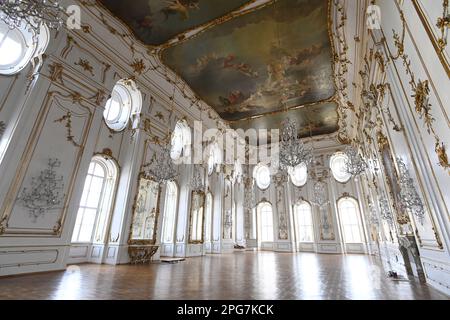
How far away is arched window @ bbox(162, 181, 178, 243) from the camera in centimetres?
959

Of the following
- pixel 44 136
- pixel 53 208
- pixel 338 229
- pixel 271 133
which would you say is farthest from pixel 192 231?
pixel 338 229

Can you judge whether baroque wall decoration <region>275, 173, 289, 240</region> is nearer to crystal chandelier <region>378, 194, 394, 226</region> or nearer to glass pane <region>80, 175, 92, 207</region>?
crystal chandelier <region>378, 194, 394, 226</region>

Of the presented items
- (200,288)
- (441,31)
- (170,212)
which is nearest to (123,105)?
(170,212)

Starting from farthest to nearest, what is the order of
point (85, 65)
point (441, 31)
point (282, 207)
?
point (282, 207) < point (85, 65) < point (441, 31)

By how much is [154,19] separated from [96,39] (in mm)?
1839

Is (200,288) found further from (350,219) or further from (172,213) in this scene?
(350,219)

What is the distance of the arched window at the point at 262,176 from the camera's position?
54.3 ft

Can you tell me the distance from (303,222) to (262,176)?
4.20 m

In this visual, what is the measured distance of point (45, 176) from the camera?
5.27m

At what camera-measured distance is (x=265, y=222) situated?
631 inches

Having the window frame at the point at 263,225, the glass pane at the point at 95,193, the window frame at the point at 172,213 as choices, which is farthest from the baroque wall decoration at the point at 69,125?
the window frame at the point at 263,225

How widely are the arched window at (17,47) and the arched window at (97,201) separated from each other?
9.49 ft

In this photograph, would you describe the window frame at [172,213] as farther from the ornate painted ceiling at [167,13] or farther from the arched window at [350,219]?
the arched window at [350,219]

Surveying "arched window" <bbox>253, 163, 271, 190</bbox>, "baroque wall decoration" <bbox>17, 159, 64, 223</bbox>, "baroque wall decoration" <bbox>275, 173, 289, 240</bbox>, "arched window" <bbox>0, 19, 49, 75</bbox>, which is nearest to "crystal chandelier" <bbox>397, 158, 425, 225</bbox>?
"baroque wall decoration" <bbox>17, 159, 64, 223</bbox>
